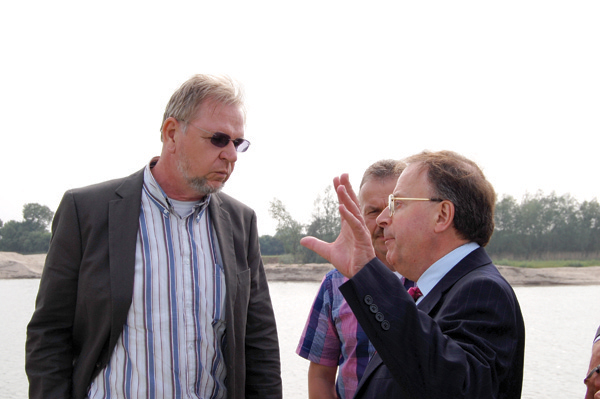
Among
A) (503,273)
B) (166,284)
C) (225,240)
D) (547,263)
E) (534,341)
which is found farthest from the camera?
(547,263)

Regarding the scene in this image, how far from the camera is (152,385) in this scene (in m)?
2.40

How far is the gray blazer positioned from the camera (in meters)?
2.37

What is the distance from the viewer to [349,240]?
179cm

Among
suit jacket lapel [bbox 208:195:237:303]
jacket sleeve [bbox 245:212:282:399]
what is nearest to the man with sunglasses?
jacket sleeve [bbox 245:212:282:399]

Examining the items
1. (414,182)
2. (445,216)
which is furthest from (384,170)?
(445,216)

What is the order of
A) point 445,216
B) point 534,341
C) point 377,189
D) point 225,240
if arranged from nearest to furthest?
1. point 445,216
2. point 225,240
3. point 377,189
4. point 534,341

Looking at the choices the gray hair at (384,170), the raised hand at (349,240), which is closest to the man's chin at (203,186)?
the gray hair at (384,170)

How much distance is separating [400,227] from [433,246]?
165mm

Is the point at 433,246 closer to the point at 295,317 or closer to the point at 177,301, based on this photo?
the point at 177,301

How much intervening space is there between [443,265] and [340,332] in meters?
1.02

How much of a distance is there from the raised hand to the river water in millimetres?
9112

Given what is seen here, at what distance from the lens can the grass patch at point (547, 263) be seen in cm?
3862

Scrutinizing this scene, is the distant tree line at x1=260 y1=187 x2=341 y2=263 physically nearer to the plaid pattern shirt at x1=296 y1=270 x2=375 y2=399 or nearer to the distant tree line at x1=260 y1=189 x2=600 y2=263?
the distant tree line at x1=260 y1=189 x2=600 y2=263

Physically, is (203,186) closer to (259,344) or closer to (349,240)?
(259,344)
